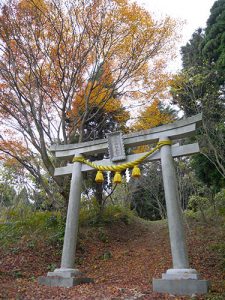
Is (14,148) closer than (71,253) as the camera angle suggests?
No

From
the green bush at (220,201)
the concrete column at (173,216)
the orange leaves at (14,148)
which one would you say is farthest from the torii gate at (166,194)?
the green bush at (220,201)

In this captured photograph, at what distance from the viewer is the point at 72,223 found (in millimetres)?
6566

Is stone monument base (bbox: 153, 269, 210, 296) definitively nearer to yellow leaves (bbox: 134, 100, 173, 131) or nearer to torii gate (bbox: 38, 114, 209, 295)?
torii gate (bbox: 38, 114, 209, 295)

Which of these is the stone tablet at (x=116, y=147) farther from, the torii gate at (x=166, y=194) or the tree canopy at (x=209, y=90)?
the tree canopy at (x=209, y=90)

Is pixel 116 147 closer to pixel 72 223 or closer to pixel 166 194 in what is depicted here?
pixel 166 194

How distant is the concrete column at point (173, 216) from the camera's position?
5.34 meters

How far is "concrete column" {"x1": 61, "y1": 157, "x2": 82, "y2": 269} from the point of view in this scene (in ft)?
20.5

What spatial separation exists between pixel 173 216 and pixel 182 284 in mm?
1281

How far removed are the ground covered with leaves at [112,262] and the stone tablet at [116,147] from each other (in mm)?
2869

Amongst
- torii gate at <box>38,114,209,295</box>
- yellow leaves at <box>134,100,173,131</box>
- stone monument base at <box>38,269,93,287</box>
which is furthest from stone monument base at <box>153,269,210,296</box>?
yellow leaves at <box>134,100,173,131</box>

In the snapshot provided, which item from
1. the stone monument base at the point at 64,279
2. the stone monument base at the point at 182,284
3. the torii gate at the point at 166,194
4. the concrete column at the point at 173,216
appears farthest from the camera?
the stone monument base at the point at 64,279

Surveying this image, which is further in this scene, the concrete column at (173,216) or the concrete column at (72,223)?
the concrete column at (72,223)

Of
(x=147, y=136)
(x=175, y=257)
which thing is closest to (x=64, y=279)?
(x=175, y=257)

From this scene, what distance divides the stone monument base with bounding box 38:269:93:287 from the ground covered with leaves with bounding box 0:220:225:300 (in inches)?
6.9
